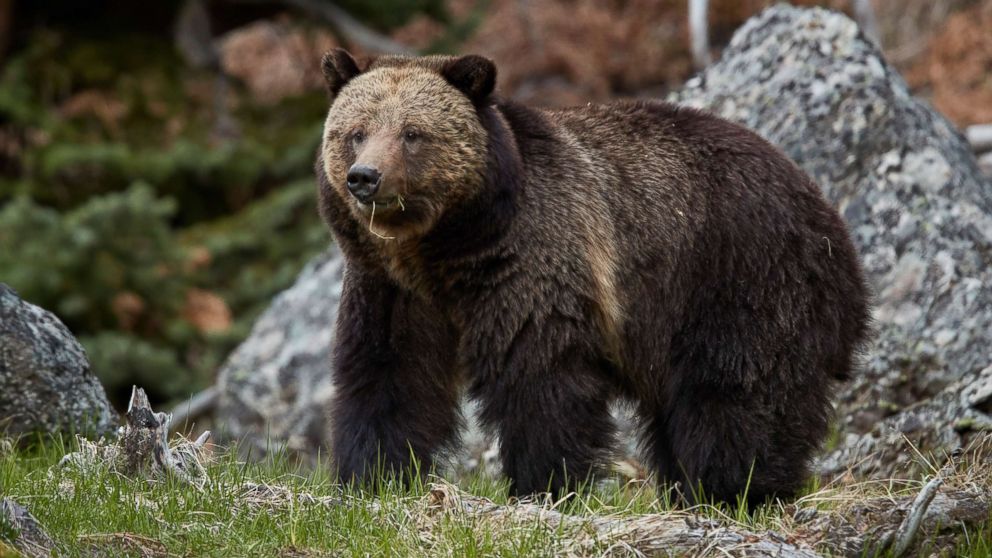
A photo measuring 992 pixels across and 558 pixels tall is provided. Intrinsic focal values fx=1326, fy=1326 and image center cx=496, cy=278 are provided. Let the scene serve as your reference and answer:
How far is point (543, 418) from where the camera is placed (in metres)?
6.32

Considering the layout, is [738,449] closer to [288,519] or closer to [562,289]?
[562,289]

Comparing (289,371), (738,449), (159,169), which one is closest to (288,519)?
(738,449)

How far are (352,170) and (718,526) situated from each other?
7.62 feet

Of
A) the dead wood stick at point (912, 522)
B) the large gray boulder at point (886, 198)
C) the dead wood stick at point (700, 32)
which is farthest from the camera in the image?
the dead wood stick at point (700, 32)

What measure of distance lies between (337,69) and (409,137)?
24.0 inches

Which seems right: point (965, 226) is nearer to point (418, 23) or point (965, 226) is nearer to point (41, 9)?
point (41, 9)

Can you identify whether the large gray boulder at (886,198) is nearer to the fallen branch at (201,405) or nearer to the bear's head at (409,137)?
the bear's head at (409,137)

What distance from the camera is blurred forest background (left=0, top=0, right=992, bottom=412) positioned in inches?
510

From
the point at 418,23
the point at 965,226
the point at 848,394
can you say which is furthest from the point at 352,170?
the point at 418,23

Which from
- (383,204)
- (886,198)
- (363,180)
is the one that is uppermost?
(363,180)

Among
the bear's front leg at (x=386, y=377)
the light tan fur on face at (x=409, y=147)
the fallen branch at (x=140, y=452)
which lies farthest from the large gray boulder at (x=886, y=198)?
the fallen branch at (x=140, y=452)

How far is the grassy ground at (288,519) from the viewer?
4.75 m

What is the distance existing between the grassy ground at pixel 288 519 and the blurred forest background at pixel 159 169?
7278 mm

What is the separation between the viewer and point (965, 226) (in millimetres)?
8781
